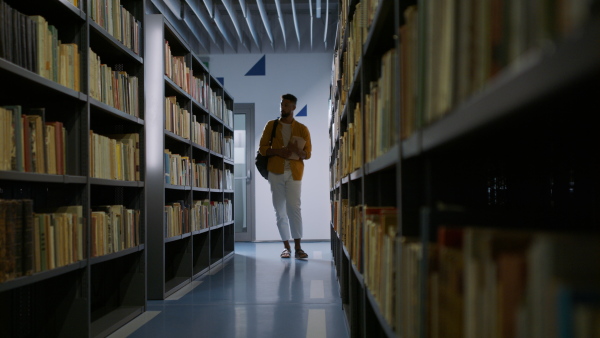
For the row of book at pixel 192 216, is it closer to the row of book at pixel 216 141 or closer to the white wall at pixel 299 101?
the row of book at pixel 216 141

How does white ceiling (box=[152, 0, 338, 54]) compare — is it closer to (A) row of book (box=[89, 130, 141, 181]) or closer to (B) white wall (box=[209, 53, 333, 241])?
(B) white wall (box=[209, 53, 333, 241])

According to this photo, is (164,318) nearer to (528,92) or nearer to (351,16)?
(351,16)

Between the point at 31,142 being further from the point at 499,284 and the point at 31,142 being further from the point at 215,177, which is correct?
the point at 215,177

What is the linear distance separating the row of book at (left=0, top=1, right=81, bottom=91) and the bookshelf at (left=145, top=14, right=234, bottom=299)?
3.81 feet

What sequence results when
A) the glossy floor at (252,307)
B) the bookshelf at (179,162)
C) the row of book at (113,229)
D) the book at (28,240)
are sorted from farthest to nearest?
the bookshelf at (179,162) → the glossy floor at (252,307) → the row of book at (113,229) → the book at (28,240)

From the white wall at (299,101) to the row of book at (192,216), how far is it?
7.51 ft

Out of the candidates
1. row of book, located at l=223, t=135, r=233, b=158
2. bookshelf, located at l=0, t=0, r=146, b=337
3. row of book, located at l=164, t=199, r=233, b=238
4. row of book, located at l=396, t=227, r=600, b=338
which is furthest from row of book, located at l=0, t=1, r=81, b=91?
row of book, located at l=223, t=135, r=233, b=158

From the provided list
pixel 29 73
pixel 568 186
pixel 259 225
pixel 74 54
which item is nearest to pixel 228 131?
pixel 259 225

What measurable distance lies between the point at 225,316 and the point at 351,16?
183 cm

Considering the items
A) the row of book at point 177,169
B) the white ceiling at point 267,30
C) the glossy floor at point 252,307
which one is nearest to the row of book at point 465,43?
the glossy floor at point 252,307

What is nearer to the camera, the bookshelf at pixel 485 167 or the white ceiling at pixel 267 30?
the bookshelf at pixel 485 167

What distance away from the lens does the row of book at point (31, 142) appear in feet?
6.31

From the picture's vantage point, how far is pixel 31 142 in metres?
2.09

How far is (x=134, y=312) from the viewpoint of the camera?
10.1ft
